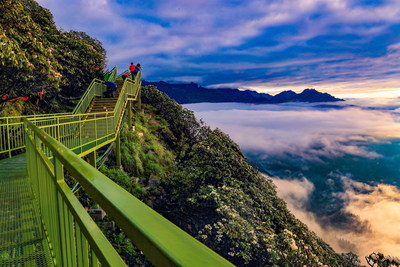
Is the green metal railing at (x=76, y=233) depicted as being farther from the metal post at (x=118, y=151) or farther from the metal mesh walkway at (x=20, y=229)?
the metal post at (x=118, y=151)

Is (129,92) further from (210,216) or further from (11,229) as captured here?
(11,229)

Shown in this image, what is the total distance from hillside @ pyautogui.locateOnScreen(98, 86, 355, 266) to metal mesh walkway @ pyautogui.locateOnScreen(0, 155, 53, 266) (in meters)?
4.78

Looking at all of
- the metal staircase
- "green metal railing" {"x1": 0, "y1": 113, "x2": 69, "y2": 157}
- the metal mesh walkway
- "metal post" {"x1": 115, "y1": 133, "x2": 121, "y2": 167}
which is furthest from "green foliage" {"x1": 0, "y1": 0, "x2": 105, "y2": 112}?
the metal staircase

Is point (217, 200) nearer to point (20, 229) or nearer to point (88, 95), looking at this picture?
point (20, 229)

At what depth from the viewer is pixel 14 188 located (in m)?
5.21

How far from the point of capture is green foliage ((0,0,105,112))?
960 cm

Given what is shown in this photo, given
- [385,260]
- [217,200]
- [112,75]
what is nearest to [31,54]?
[217,200]

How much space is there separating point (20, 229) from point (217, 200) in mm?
8490

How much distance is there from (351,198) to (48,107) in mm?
93059

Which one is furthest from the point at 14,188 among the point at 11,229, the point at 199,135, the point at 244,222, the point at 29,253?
the point at 199,135

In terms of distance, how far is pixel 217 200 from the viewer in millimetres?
11227

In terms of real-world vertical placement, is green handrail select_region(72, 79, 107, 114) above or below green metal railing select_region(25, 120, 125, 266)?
above

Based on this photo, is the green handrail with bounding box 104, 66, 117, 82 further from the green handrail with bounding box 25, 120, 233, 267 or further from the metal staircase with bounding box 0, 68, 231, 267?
the green handrail with bounding box 25, 120, 233, 267

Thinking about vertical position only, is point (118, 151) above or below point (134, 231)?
below
